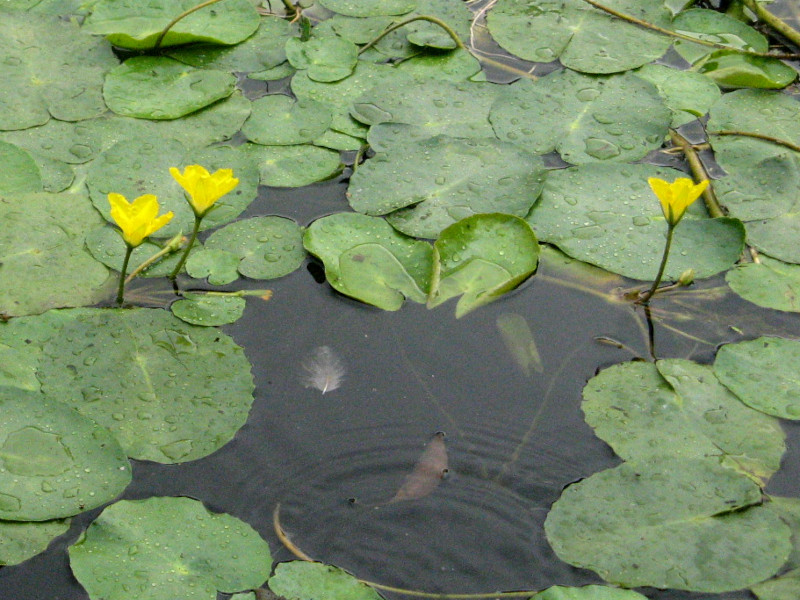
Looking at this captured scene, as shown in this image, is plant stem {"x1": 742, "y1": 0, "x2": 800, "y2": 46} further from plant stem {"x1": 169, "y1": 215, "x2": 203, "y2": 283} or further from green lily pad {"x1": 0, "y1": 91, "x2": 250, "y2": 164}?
plant stem {"x1": 169, "y1": 215, "x2": 203, "y2": 283}

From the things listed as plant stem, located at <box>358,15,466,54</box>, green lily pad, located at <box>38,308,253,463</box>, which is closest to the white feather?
green lily pad, located at <box>38,308,253,463</box>

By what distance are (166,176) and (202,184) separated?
0.52 metres

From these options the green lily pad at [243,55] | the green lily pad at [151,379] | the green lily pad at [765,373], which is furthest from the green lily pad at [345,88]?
the green lily pad at [765,373]

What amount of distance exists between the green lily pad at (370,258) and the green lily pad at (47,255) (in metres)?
0.59

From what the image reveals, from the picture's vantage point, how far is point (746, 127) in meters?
2.86

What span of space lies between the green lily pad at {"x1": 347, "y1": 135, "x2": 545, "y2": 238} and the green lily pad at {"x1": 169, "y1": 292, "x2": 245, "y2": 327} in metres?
0.48

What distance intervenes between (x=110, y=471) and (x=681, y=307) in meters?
1.50

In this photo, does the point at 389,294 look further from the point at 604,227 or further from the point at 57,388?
the point at 57,388

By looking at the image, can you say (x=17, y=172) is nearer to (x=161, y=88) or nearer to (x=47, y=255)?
(x=47, y=255)

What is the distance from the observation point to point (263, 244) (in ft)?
7.92

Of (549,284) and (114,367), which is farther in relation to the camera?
(549,284)

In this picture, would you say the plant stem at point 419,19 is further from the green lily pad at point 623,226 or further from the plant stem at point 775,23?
the plant stem at point 775,23

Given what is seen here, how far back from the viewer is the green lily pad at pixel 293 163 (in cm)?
262

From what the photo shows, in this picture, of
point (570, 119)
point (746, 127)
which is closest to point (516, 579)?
point (570, 119)
